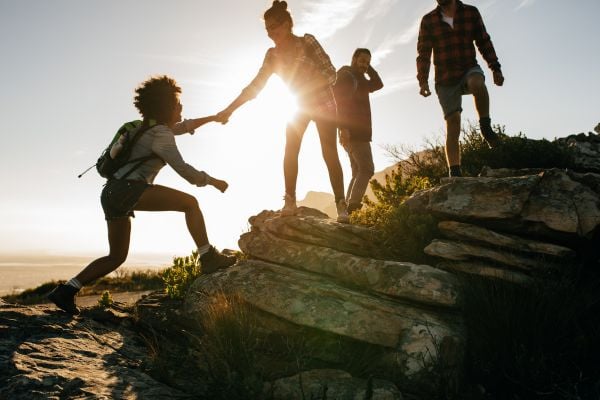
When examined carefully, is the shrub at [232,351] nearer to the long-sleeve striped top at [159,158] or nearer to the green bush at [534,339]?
the long-sleeve striped top at [159,158]

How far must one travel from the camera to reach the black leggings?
5070 mm

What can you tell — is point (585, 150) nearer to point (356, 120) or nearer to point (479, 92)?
point (479, 92)

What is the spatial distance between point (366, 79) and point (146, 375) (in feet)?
21.3

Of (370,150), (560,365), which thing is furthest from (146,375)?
(370,150)

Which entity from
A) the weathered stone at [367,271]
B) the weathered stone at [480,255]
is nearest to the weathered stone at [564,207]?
the weathered stone at [480,255]

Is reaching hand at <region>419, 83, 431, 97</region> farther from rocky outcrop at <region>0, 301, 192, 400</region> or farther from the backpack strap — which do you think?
rocky outcrop at <region>0, 301, 192, 400</region>

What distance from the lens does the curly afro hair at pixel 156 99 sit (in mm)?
4398

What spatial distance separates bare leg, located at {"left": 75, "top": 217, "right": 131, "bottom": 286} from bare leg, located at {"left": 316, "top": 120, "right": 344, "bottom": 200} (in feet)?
8.53

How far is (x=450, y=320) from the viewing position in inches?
147

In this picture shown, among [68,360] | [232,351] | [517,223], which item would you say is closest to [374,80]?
[517,223]

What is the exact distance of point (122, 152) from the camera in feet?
13.6

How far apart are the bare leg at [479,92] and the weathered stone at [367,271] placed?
2.57 m

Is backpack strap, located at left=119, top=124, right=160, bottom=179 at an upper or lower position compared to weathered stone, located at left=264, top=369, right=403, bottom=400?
upper

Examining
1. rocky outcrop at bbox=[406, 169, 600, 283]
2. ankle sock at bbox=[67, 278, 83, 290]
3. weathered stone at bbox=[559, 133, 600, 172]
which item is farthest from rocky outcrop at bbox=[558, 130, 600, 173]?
ankle sock at bbox=[67, 278, 83, 290]
